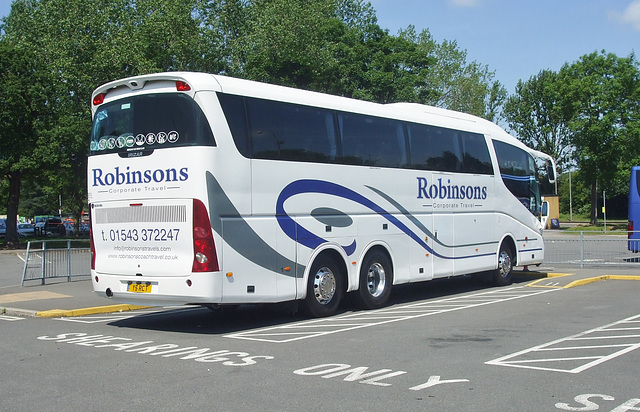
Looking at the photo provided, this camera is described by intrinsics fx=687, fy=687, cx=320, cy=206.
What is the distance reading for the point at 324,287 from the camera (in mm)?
12391

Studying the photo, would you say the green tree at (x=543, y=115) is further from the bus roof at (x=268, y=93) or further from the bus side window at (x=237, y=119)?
the bus side window at (x=237, y=119)

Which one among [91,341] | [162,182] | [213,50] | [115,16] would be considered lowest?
[91,341]

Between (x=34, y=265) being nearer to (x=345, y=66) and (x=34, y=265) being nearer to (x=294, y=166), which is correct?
(x=294, y=166)

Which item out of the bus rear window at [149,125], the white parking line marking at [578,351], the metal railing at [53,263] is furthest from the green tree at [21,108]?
the white parking line marking at [578,351]

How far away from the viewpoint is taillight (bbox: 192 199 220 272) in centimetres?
1032

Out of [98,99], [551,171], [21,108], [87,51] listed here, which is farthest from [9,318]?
[21,108]

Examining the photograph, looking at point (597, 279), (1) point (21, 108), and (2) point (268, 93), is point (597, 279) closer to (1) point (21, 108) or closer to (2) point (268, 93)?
(2) point (268, 93)

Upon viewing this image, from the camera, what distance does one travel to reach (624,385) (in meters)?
6.93

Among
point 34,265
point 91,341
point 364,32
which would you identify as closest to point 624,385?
point 91,341

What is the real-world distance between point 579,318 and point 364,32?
37.7 m

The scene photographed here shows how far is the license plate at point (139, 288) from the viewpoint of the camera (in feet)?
35.5

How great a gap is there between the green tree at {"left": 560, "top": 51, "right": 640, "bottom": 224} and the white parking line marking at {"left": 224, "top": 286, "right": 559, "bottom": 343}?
46.9m

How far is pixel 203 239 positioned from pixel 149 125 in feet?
6.99

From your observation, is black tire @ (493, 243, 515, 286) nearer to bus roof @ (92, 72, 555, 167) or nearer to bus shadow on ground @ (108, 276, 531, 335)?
bus shadow on ground @ (108, 276, 531, 335)
